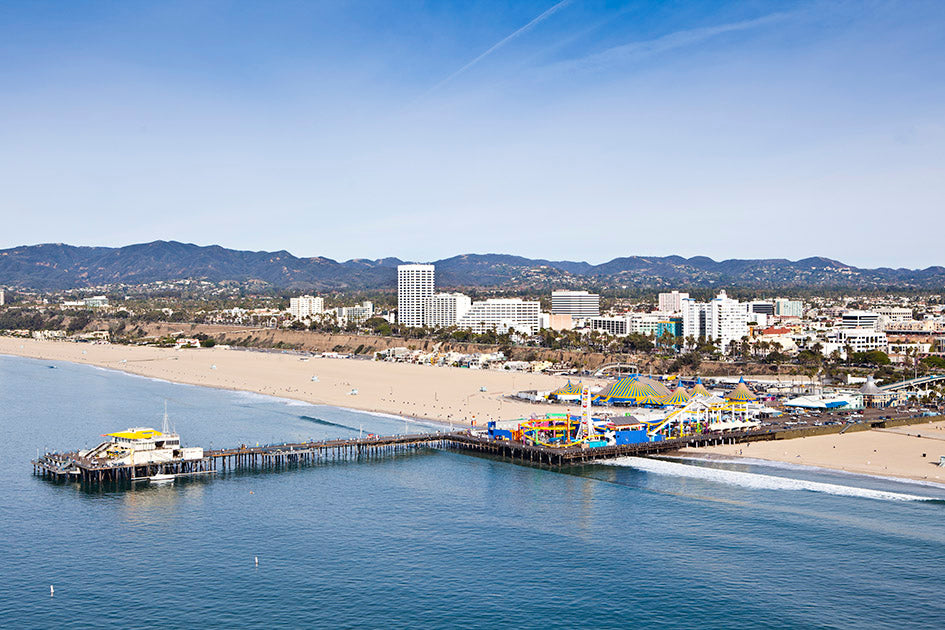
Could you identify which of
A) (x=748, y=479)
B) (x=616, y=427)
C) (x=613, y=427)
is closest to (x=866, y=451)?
(x=748, y=479)

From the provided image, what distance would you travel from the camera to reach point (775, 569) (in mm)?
34094

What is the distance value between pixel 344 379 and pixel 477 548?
223 feet

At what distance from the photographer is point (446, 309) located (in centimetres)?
17650

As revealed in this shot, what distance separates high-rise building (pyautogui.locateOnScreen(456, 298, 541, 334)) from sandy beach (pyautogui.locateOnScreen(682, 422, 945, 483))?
9846 cm

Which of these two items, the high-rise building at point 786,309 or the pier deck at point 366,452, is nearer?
the pier deck at point 366,452

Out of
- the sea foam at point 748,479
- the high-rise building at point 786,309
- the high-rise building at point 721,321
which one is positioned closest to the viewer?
the sea foam at point 748,479

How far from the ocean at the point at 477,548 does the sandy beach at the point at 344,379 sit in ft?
73.6

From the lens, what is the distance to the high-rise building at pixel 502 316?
163750mm

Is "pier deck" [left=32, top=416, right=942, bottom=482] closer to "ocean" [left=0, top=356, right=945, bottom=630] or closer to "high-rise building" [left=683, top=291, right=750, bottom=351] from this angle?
"ocean" [left=0, top=356, right=945, bottom=630]

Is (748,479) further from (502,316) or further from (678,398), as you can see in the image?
(502,316)

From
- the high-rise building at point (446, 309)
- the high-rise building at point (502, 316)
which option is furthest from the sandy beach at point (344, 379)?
the high-rise building at point (446, 309)

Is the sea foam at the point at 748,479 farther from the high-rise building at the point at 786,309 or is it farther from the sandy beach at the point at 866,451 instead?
the high-rise building at the point at 786,309

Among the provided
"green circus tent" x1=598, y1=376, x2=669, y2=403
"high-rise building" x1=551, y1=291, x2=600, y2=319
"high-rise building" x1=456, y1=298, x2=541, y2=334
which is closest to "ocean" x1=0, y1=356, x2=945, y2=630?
"green circus tent" x1=598, y1=376, x2=669, y2=403

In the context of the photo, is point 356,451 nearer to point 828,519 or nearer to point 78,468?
point 78,468
